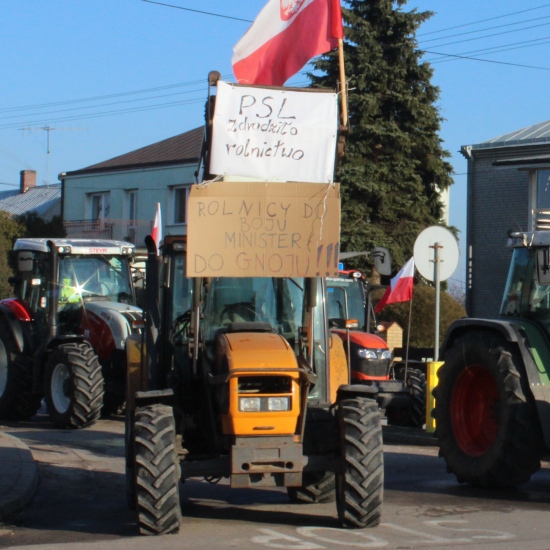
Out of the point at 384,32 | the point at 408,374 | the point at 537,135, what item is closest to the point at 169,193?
the point at 384,32

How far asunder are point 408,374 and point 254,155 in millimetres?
8331

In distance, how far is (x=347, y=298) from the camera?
16.4 m

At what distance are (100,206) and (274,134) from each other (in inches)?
1469

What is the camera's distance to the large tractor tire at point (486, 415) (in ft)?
30.5

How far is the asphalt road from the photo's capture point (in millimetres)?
7312

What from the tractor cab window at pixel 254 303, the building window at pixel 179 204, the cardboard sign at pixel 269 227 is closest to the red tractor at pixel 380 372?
the tractor cab window at pixel 254 303

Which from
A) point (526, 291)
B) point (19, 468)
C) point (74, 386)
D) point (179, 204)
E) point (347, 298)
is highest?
point (179, 204)

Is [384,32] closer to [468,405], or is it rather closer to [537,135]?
[537,135]

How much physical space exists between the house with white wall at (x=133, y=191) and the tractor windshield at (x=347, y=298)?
913 inches

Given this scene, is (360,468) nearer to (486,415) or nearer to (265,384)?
(265,384)

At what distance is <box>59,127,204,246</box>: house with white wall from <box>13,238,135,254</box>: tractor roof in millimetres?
22842

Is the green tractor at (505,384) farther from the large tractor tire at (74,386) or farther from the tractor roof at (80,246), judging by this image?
the tractor roof at (80,246)

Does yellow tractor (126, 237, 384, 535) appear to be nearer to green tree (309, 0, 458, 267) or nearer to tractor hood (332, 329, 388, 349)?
tractor hood (332, 329, 388, 349)

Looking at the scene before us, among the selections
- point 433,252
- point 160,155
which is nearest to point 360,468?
point 433,252
